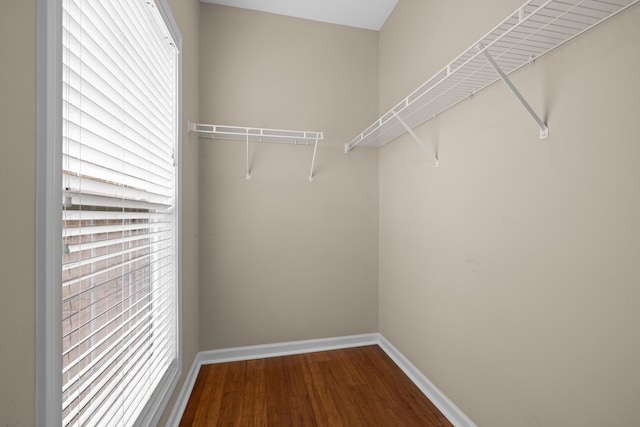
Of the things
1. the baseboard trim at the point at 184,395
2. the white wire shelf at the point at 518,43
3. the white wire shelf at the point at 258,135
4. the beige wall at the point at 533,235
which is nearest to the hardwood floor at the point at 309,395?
the baseboard trim at the point at 184,395

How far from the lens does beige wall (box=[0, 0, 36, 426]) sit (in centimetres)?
47

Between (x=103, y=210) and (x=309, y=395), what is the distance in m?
1.51

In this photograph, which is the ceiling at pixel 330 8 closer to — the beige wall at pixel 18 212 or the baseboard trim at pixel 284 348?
the beige wall at pixel 18 212

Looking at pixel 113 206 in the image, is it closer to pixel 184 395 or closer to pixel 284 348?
pixel 184 395

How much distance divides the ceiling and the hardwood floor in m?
2.68

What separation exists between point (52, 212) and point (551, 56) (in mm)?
1567

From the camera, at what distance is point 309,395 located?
166 cm

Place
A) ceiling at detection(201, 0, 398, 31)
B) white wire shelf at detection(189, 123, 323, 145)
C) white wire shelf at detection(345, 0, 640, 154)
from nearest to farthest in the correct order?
white wire shelf at detection(345, 0, 640, 154), white wire shelf at detection(189, 123, 323, 145), ceiling at detection(201, 0, 398, 31)

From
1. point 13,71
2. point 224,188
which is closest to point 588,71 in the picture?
point 13,71

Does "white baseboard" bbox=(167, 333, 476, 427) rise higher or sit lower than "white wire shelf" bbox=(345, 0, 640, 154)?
lower

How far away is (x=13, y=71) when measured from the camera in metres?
0.48

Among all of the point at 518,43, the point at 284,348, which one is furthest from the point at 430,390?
the point at 518,43

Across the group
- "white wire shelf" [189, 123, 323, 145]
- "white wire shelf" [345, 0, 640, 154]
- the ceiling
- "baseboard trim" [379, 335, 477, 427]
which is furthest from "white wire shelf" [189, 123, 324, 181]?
"baseboard trim" [379, 335, 477, 427]

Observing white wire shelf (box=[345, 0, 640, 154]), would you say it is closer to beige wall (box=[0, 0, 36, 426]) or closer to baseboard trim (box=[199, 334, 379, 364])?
beige wall (box=[0, 0, 36, 426])
